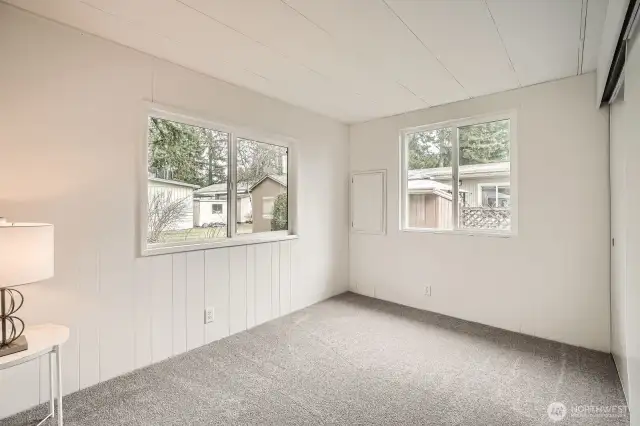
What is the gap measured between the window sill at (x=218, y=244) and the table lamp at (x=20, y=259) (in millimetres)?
770

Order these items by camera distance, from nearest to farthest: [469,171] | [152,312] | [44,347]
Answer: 1. [44,347]
2. [152,312]
3. [469,171]

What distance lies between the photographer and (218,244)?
2939 mm

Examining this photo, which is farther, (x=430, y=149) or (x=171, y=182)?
(x=430, y=149)

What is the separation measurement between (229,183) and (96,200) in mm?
1175

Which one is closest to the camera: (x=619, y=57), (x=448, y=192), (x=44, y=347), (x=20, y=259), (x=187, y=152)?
(x=20, y=259)

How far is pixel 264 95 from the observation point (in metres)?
3.33

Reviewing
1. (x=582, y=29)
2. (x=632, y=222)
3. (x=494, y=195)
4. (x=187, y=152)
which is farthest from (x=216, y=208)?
(x=582, y=29)

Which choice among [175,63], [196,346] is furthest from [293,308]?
[175,63]

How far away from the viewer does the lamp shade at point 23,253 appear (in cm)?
151

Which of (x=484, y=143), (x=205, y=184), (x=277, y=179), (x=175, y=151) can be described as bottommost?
(x=205, y=184)

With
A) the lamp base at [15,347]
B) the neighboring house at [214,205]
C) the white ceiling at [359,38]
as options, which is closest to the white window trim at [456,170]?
the white ceiling at [359,38]

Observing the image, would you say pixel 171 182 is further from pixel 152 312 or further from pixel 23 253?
pixel 23 253

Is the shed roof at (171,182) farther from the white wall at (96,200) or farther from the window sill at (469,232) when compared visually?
the window sill at (469,232)

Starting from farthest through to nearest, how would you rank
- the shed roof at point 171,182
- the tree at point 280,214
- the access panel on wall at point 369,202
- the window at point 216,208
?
the access panel on wall at point 369,202, the tree at point 280,214, the window at point 216,208, the shed roof at point 171,182
